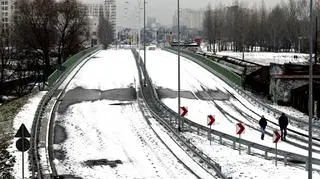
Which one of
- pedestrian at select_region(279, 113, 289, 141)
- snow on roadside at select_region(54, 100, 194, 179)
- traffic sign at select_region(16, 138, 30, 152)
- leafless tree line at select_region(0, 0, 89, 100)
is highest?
leafless tree line at select_region(0, 0, 89, 100)

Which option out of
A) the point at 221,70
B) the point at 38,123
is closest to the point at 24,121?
the point at 38,123

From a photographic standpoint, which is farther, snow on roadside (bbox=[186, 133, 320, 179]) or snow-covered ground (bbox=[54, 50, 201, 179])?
snow-covered ground (bbox=[54, 50, 201, 179])

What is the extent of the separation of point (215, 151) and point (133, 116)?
1057cm

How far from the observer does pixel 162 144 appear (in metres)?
28.1

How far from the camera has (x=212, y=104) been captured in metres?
42.7

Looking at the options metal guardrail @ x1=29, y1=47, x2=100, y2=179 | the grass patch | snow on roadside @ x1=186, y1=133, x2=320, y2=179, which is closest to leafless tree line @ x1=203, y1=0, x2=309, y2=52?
the grass patch

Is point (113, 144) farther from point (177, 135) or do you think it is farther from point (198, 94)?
point (198, 94)

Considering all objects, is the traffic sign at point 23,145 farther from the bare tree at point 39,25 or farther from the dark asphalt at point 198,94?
the bare tree at point 39,25

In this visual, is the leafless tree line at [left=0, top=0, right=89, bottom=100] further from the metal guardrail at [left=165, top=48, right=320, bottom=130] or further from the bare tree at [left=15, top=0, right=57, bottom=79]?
the metal guardrail at [left=165, top=48, right=320, bottom=130]

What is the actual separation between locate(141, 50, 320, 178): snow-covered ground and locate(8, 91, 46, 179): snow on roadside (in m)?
9.26

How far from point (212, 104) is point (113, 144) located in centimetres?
1604

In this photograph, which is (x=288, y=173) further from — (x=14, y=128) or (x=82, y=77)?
(x=82, y=77)

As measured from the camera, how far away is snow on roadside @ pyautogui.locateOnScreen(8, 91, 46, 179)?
22.7m

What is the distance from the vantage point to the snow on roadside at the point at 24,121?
74.4 feet
